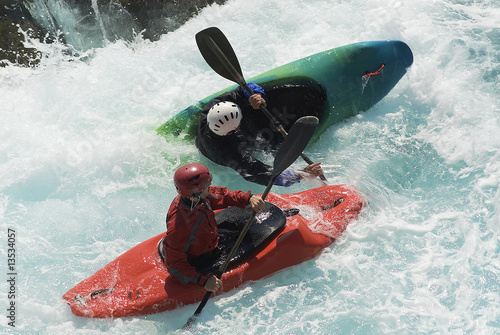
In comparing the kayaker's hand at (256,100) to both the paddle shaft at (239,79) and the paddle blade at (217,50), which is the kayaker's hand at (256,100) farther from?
the paddle blade at (217,50)

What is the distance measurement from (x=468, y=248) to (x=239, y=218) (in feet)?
6.33

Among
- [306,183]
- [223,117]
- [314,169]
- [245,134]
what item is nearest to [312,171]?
[314,169]

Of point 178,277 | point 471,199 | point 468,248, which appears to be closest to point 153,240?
point 178,277

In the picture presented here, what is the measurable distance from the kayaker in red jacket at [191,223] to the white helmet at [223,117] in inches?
35.1

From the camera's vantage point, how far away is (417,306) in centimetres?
346

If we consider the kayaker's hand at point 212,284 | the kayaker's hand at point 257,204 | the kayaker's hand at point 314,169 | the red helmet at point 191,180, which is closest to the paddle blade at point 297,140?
the kayaker's hand at point 257,204

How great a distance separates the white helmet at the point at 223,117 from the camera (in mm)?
3960

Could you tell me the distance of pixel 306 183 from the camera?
4.54 m

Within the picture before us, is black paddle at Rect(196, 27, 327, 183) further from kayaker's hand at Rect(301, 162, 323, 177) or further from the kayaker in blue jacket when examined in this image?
kayaker's hand at Rect(301, 162, 323, 177)

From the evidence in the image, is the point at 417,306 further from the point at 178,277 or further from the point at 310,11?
the point at 310,11

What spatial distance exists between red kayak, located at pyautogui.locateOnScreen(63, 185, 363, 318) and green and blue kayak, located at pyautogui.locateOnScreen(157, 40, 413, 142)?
1.32 meters

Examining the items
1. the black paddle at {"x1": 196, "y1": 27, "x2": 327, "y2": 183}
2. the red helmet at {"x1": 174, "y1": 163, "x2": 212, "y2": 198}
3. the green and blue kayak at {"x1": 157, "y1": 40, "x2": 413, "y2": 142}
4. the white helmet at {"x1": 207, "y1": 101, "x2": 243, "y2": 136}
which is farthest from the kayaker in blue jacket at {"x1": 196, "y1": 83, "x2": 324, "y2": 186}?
the red helmet at {"x1": 174, "y1": 163, "x2": 212, "y2": 198}

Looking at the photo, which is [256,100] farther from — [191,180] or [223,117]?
[191,180]

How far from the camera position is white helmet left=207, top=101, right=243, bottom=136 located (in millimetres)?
3960
